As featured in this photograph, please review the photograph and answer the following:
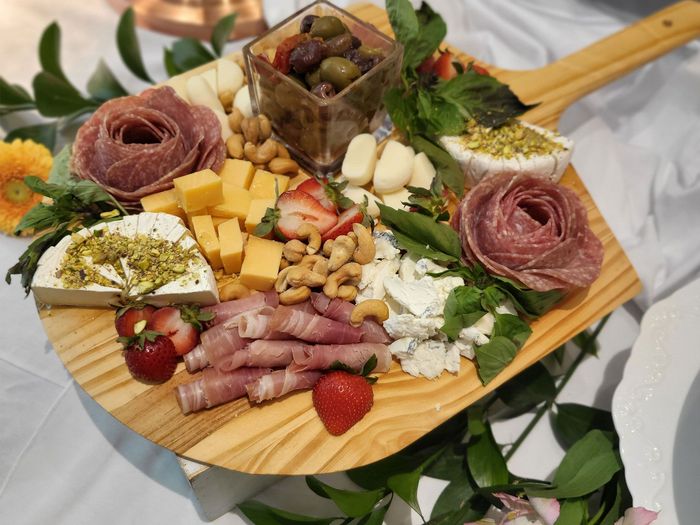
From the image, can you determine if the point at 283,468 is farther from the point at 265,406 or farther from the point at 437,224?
the point at 437,224

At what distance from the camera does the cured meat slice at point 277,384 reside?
114cm

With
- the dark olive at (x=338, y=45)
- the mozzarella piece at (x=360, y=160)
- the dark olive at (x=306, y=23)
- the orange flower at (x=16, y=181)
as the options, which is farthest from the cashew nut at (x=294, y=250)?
the orange flower at (x=16, y=181)

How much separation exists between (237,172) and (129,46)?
781mm

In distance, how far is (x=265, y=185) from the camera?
4.60 feet

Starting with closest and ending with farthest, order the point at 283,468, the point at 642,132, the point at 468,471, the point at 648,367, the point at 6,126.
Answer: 1. the point at 283,468
2. the point at 648,367
3. the point at 468,471
4. the point at 6,126
5. the point at 642,132

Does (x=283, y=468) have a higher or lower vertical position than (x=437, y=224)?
lower

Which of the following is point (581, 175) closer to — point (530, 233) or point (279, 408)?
point (530, 233)

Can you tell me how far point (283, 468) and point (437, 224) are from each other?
0.55 meters

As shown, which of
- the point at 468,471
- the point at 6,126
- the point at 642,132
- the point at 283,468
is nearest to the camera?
the point at 283,468

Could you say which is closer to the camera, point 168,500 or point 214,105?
point 168,500

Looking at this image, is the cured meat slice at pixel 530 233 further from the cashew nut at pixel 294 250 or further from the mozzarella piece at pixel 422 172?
the cashew nut at pixel 294 250

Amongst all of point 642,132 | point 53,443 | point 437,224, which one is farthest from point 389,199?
point 642,132

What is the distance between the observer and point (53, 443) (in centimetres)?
138

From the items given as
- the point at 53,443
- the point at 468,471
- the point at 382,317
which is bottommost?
the point at 53,443
